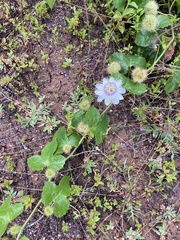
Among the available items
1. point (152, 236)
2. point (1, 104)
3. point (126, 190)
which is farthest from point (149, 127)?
point (1, 104)

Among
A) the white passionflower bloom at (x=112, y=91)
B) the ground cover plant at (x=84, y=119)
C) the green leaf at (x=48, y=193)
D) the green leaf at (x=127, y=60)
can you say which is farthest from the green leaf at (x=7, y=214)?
the green leaf at (x=127, y=60)

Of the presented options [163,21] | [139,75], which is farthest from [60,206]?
[163,21]

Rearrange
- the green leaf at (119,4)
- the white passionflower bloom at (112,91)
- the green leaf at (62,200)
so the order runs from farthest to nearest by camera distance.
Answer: the green leaf at (119,4) → the green leaf at (62,200) → the white passionflower bloom at (112,91)

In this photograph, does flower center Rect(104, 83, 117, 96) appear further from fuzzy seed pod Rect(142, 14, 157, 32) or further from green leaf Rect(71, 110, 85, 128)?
fuzzy seed pod Rect(142, 14, 157, 32)

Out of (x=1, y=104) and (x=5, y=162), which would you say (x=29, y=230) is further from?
(x=1, y=104)

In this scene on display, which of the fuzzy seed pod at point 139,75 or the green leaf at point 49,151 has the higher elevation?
the fuzzy seed pod at point 139,75

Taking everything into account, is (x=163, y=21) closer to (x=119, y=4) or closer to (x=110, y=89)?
(x=119, y=4)

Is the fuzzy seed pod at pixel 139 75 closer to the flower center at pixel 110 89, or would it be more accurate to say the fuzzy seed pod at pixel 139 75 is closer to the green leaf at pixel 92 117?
the flower center at pixel 110 89

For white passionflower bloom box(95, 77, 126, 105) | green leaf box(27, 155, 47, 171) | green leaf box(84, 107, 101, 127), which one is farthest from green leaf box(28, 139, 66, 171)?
white passionflower bloom box(95, 77, 126, 105)
